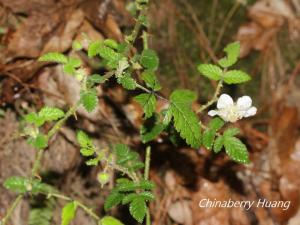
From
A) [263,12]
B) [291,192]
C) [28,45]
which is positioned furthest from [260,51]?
[28,45]

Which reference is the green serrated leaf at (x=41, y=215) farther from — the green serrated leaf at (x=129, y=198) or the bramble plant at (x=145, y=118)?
the green serrated leaf at (x=129, y=198)

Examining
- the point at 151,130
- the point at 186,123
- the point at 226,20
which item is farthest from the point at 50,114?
the point at 226,20

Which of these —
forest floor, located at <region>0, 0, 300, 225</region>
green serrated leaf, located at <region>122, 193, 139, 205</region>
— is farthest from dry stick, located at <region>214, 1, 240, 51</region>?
green serrated leaf, located at <region>122, 193, 139, 205</region>

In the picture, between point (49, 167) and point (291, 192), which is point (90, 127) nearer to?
point (49, 167)

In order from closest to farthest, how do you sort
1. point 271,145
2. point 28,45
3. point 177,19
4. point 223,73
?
point 223,73, point 28,45, point 271,145, point 177,19

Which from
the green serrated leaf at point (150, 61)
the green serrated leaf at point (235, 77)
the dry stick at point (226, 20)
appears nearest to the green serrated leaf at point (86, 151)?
the green serrated leaf at point (150, 61)
